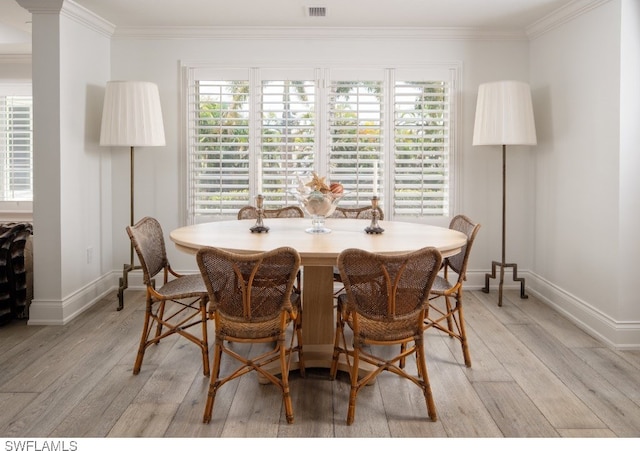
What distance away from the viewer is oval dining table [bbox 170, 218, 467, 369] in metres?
2.64

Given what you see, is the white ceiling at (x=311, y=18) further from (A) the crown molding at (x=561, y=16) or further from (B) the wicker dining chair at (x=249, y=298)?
(B) the wicker dining chair at (x=249, y=298)

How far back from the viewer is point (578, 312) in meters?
3.99

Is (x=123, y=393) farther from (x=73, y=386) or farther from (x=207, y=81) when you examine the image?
(x=207, y=81)

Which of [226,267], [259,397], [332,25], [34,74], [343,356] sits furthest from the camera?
[332,25]

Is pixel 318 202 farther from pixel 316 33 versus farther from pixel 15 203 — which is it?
pixel 15 203

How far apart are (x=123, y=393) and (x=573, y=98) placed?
12.3 ft

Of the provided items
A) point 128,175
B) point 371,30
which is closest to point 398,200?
point 371,30

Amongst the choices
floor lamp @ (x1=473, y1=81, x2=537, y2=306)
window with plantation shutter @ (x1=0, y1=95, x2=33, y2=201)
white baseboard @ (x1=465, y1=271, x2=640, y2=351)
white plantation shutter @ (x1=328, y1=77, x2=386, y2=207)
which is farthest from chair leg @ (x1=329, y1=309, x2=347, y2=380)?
window with plantation shutter @ (x1=0, y1=95, x2=33, y2=201)

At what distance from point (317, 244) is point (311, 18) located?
8.50 feet

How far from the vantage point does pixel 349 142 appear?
192 inches

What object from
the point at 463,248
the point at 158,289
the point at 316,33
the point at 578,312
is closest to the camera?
the point at 158,289

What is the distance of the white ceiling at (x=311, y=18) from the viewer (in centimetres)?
411

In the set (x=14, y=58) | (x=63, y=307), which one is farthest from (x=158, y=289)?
(x=14, y=58)

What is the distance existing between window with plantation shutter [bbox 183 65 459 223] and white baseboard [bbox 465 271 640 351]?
929mm
